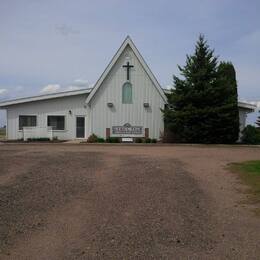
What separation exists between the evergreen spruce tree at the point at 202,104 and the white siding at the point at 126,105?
158 centimetres

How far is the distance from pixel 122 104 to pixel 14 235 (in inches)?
851

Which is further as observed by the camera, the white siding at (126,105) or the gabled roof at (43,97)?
the gabled roof at (43,97)

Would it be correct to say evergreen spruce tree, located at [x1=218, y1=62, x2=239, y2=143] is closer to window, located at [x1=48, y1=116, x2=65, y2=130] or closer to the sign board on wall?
the sign board on wall

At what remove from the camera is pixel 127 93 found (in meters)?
27.1

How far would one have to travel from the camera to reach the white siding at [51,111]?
28.3 m

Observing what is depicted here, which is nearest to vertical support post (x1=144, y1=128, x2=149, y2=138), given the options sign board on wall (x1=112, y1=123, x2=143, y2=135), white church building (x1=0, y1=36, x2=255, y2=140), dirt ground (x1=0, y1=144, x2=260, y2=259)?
→ white church building (x1=0, y1=36, x2=255, y2=140)

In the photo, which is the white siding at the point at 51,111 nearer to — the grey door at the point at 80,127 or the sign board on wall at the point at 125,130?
the grey door at the point at 80,127

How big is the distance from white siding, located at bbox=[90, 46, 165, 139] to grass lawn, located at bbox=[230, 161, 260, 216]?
1314 cm

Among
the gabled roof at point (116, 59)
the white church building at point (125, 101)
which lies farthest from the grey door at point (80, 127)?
the gabled roof at point (116, 59)

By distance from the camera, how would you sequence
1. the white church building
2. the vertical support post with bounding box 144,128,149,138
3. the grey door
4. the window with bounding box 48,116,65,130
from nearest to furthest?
the white church building
the vertical support post with bounding box 144,128,149,138
the window with bounding box 48,116,65,130
the grey door

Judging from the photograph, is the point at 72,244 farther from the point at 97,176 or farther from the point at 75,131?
the point at 75,131

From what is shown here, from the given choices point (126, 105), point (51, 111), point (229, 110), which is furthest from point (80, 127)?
point (229, 110)

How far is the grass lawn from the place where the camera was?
880 centimetres

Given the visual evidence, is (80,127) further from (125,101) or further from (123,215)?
(123,215)
